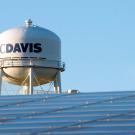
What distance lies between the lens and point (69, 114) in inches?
1155

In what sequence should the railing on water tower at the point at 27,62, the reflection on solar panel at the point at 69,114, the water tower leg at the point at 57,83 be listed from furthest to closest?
the water tower leg at the point at 57,83, the railing on water tower at the point at 27,62, the reflection on solar panel at the point at 69,114

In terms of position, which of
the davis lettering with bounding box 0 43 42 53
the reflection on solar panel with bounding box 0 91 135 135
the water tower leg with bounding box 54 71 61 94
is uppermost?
the davis lettering with bounding box 0 43 42 53

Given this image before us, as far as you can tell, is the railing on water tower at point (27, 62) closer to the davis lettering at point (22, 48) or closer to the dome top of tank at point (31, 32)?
the davis lettering at point (22, 48)

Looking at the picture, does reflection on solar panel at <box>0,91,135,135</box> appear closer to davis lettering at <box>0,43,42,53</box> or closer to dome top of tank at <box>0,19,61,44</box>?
davis lettering at <box>0,43,42,53</box>

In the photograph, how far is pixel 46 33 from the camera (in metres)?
48.8

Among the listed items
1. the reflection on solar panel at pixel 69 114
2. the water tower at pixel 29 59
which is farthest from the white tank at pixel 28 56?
the reflection on solar panel at pixel 69 114

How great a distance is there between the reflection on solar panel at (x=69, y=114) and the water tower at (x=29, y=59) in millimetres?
13380

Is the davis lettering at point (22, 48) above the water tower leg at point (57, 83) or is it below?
above

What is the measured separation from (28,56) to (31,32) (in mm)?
1959

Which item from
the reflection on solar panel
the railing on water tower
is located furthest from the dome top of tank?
the reflection on solar panel

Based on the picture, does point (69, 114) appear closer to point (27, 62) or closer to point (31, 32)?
point (27, 62)

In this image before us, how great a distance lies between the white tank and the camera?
156ft

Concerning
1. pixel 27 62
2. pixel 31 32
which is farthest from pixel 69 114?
pixel 31 32

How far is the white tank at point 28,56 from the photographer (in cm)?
4744
